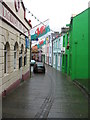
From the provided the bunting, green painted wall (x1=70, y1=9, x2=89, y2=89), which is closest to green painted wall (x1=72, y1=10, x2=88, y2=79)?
green painted wall (x1=70, y1=9, x2=89, y2=89)

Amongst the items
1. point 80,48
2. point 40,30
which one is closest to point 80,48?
point 80,48

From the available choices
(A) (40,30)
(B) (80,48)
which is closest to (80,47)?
(B) (80,48)

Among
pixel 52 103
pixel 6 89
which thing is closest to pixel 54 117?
pixel 52 103

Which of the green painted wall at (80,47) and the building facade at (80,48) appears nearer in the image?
the building facade at (80,48)

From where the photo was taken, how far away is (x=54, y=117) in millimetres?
7598

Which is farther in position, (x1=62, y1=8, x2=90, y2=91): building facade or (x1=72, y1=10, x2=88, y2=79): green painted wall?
(x1=72, y1=10, x2=88, y2=79): green painted wall

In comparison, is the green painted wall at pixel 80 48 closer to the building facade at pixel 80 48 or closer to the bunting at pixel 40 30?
the building facade at pixel 80 48

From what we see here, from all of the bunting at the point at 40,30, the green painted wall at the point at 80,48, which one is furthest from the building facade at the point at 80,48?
the bunting at the point at 40,30

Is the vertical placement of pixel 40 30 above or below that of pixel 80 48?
above

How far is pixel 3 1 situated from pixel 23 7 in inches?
307

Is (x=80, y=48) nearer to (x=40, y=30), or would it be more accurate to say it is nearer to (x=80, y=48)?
(x=80, y=48)

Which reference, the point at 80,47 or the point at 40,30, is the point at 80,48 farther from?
the point at 40,30

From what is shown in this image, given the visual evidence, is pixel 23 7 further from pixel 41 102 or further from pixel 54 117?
pixel 54 117

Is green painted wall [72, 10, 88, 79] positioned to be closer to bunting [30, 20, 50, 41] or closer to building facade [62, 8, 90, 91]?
building facade [62, 8, 90, 91]
